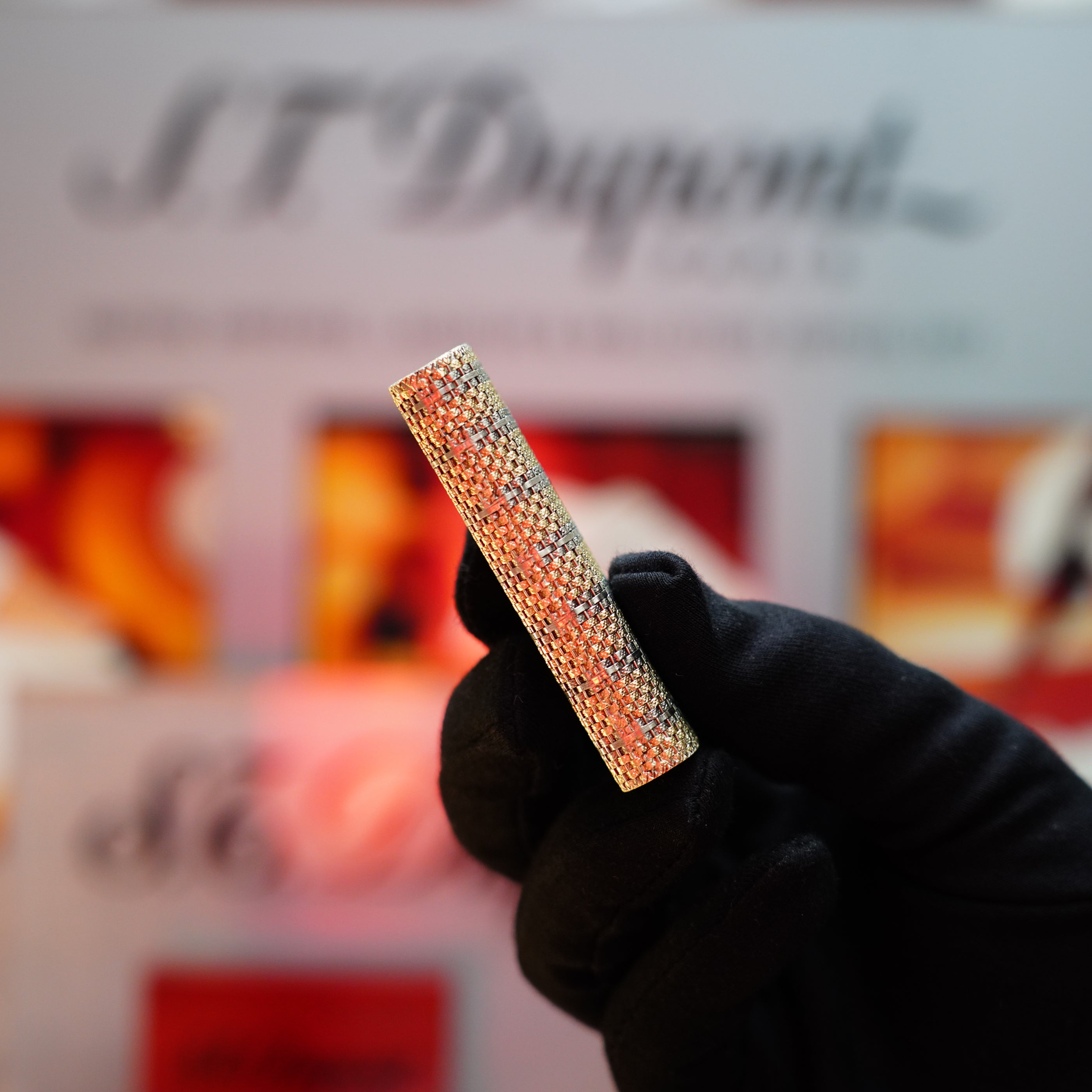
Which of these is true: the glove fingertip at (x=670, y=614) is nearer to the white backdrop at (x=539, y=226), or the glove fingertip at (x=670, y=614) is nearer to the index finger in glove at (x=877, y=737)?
the index finger in glove at (x=877, y=737)

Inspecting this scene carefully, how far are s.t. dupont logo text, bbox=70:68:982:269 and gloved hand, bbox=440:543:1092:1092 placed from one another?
67cm

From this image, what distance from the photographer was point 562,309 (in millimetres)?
979

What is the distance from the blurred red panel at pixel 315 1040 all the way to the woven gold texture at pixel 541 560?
0.67m

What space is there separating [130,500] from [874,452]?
0.79 meters

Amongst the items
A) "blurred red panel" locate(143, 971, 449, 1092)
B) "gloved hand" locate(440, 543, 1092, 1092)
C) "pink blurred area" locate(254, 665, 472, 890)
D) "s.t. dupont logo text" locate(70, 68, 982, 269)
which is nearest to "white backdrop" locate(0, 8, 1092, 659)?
"s.t. dupont logo text" locate(70, 68, 982, 269)

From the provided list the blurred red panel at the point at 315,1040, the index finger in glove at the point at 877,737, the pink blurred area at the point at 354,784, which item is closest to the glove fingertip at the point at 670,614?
the index finger in glove at the point at 877,737

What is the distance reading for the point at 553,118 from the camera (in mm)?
977

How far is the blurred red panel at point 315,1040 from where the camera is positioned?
905 millimetres

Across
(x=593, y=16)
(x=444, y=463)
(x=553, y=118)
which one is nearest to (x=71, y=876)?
(x=444, y=463)

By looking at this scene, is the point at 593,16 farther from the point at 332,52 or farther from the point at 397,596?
the point at 397,596

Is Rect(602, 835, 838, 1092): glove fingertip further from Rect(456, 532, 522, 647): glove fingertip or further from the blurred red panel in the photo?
the blurred red panel

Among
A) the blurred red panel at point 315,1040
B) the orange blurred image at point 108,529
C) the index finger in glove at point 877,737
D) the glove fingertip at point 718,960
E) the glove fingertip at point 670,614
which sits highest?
the orange blurred image at point 108,529

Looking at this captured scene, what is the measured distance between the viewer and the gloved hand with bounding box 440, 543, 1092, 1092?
39 cm

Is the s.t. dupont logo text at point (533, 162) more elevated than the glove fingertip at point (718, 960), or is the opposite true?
the s.t. dupont logo text at point (533, 162)
